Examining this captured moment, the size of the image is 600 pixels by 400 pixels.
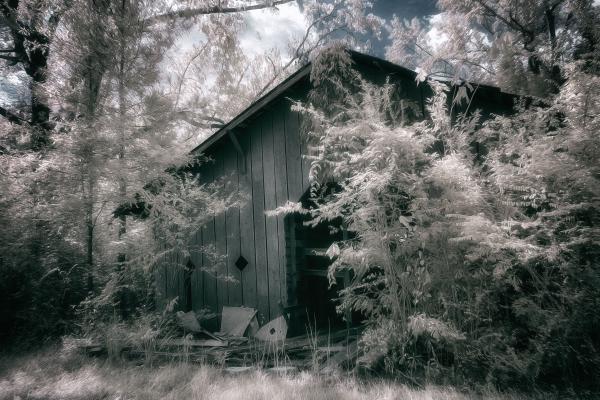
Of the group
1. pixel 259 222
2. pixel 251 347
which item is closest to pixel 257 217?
pixel 259 222

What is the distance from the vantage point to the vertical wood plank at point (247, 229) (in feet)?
23.8

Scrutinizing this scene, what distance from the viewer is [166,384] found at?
14.7 ft

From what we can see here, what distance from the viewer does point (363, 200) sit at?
4.27 m

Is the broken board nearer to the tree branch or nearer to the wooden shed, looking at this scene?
the wooden shed

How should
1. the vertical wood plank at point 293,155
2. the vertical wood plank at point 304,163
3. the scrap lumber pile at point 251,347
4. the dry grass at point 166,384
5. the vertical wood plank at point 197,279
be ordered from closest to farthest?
the dry grass at point 166,384, the scrap lumber pile at point 251,347, the vertical wood plank at point 304,163, the vertical wood plank at point 293,155, the vertical wood plank at point 197,279

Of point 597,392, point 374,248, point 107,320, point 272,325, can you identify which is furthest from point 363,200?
point 107,320

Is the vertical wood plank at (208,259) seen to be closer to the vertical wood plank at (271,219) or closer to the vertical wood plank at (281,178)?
the vertical wood plank at (271,219)

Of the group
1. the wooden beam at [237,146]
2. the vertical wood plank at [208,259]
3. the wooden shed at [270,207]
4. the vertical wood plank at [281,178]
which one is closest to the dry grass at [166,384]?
the wooden shed at [270,207]

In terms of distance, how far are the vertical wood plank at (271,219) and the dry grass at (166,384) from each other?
7.28 feet

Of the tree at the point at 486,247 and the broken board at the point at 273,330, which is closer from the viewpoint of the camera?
the tree at the point at 486,247

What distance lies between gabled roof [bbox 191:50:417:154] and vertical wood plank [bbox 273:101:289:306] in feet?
1.43

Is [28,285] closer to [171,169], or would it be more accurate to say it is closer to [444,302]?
[171,169]

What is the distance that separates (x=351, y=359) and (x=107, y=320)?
4.90m

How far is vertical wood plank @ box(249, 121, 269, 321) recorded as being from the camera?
7.03 meters
